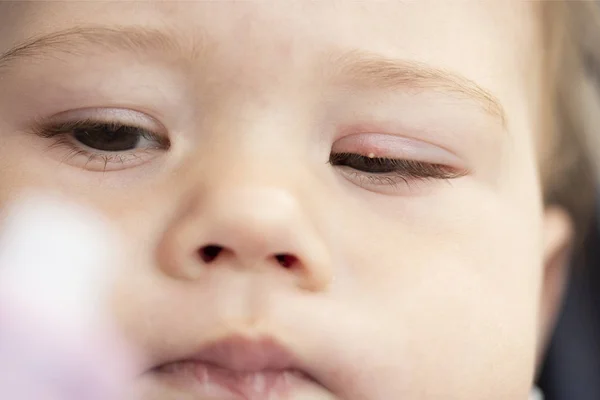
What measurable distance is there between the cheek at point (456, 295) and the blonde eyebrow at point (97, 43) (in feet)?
0.69

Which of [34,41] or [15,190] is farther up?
[34,41]

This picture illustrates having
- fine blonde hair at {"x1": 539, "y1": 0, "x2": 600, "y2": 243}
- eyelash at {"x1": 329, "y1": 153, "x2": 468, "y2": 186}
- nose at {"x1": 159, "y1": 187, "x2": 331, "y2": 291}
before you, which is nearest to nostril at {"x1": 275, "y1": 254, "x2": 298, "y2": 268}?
nose at {"x1": 159, "y1": 187, "x2": 331, "y2": 291}

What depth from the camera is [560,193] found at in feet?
3.65

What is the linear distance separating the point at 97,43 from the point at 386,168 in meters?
0.26

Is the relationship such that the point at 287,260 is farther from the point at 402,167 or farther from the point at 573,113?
the point at 573,113

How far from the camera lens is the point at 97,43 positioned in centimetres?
63

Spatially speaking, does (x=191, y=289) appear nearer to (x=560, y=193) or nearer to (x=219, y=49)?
(x=219, y=49)

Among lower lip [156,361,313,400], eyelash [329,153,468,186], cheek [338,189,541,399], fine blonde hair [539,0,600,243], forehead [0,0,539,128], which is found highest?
fine blonde hair [539,0,600,243]

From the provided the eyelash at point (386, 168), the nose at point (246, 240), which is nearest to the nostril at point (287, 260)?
the nose at point (246, 240)

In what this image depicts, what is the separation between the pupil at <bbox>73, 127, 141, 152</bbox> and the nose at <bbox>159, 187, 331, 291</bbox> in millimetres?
111

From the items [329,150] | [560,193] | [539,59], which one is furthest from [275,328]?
[560,193]

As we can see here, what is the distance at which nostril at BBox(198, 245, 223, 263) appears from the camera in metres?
0.57

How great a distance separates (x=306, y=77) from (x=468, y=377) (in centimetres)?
28

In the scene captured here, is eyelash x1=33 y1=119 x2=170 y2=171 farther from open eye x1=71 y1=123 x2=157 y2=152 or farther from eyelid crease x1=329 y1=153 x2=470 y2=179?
eyelid crease x1=329 y1=153 x2=470 y2=179
